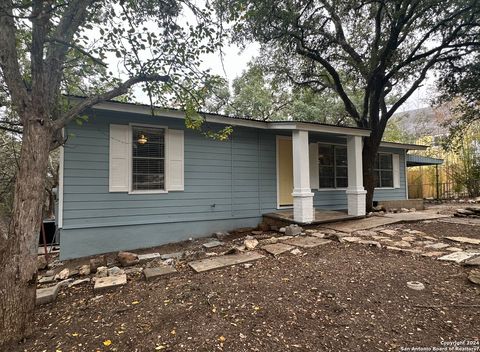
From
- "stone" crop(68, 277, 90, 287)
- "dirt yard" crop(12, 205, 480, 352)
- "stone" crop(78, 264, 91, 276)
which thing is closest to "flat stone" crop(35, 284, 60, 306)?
"dirt yard" crop(12, 205, 480, 352)

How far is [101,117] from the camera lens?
5.02 m

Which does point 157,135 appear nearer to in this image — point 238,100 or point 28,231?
point 28,231

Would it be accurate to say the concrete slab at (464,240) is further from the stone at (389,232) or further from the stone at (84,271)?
the stone at (84,271)

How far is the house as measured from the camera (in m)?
4.81

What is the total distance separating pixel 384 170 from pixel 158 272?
9460mm

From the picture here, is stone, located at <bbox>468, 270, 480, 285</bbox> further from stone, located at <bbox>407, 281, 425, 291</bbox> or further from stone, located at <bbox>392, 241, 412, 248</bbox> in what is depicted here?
stone, located at <bbox>392, 241, 412, 248</bbox>

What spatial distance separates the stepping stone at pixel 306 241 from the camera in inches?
169

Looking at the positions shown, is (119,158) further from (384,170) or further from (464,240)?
(384,170)

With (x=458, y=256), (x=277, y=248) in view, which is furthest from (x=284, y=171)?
(x=458, y=256)

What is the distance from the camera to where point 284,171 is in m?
7.18

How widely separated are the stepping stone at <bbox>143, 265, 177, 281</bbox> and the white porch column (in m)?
5.20

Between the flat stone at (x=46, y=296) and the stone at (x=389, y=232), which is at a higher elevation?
the stone at (x=389, y=232)

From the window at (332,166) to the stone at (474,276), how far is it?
16.5ft

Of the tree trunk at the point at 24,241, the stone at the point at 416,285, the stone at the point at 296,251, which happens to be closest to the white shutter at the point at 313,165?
the stone at the point at 296,251
